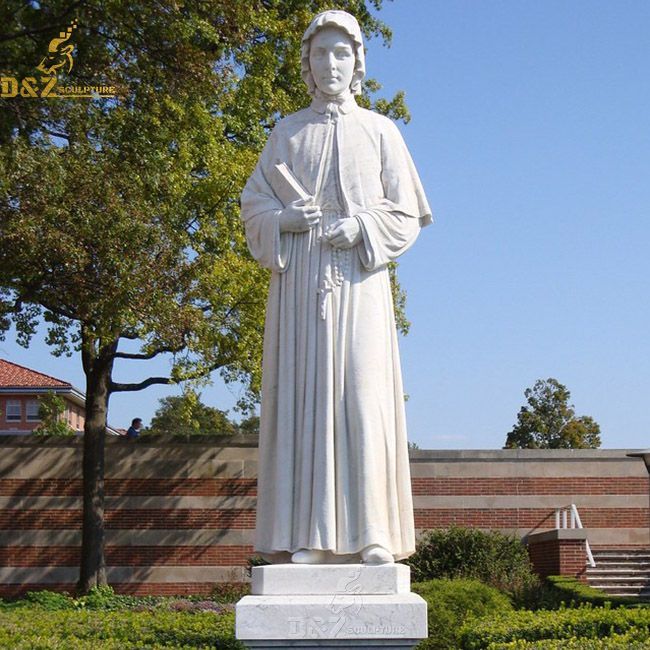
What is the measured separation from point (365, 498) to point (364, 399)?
23.1 inches

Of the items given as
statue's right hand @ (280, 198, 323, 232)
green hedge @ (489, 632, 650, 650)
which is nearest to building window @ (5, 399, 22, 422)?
green hedge @ (489, 632, 650, 650)

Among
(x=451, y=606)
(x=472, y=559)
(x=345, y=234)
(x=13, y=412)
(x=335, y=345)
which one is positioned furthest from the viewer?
(x=13, y=412)

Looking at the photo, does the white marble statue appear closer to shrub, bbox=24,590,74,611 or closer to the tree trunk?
shrub, bbox=24,590,74,611

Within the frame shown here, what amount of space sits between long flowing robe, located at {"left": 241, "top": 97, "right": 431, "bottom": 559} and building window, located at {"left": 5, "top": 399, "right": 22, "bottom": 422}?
70.4m

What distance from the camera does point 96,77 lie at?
→ 1806 centimetres

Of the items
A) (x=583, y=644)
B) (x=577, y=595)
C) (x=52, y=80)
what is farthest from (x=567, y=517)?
(x=583, y=644)

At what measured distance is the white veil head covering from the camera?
7109 millimetres

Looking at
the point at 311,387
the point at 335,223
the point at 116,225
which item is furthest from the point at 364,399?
the point at 116,225

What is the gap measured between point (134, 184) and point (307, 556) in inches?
488

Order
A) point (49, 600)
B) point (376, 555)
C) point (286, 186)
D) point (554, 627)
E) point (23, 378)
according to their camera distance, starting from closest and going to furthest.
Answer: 1. point (376, 555)
2. point (286, 186)
3. point (554, 627)
4. point (49, 600)
5. point (23, 378)

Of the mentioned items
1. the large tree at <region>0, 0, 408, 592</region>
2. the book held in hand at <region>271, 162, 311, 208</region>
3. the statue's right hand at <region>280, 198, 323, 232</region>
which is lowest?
the statue's right hand at <region>280, 198, 323, 232</region>

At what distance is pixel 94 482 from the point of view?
2402 cm

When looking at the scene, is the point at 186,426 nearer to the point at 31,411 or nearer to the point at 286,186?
the point at 286,186

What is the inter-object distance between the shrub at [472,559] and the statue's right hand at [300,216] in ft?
50.4
